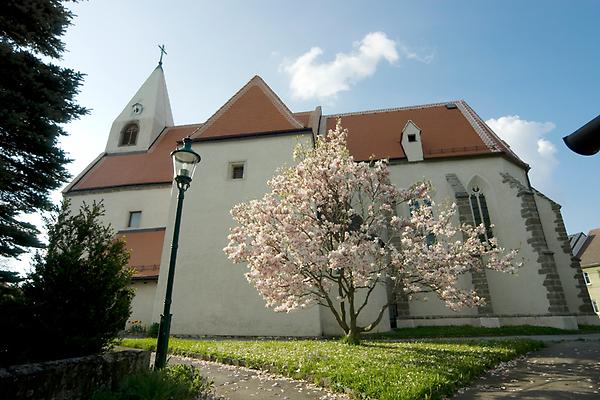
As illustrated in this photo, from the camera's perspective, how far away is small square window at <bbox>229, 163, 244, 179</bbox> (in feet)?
56.6

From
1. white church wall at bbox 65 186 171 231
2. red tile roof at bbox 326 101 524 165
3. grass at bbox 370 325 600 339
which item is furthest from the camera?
white church wall at bbox 65 186 171 231

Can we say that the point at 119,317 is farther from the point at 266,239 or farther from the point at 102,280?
the point at 266,239

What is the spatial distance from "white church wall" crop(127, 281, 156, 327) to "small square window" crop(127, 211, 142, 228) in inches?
195

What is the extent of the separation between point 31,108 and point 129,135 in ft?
65.9

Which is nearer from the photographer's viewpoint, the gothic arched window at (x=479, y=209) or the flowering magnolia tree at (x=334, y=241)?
the flowering magnolia tree at (x=334, y=241)

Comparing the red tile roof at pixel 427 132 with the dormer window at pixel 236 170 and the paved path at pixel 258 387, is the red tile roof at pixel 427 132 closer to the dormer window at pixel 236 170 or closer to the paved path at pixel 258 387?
the dormer window at pixel 236 170

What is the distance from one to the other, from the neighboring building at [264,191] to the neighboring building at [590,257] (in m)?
32.1

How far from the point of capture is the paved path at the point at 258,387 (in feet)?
17.5

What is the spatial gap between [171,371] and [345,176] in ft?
24.1

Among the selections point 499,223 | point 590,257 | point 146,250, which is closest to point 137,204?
point 146,250

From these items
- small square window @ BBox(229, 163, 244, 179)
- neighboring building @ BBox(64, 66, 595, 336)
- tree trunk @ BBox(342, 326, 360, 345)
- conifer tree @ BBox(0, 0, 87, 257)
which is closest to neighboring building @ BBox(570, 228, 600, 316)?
neighboring building @ BBox(64, 66, 595, 336)

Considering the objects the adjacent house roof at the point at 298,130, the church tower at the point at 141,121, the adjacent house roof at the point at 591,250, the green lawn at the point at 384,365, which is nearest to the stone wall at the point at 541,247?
the adjacent house roof at the point at 298,130

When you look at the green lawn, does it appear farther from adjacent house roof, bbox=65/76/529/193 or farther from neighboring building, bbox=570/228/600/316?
neighboring building, bbox=570/228/600/316

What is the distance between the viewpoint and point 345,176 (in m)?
10.8
